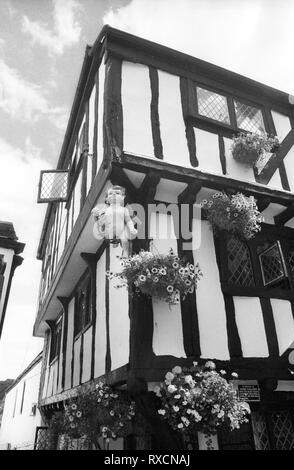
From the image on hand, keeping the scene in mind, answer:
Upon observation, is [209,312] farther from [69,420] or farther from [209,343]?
[69,420]

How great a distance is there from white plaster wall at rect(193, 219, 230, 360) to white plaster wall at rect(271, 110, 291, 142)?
11.7 feet

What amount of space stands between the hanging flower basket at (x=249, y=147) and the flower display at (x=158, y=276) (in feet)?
9.66

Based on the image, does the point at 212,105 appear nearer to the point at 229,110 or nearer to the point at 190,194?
the point at 229,110

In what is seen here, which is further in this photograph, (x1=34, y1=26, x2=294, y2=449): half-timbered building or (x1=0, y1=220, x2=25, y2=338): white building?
(x1=0, y1=220, x2=25, y2=338): white building

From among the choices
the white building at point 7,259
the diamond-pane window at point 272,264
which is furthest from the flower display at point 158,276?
the white building at point 7,259

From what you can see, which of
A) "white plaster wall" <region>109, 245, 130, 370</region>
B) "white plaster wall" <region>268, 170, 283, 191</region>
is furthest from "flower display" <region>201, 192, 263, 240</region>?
"white plaster wall" <region>109, 245, 130, 370</region>

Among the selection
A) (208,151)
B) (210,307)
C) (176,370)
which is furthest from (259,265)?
(176,370)

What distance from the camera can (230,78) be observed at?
7.97 meters

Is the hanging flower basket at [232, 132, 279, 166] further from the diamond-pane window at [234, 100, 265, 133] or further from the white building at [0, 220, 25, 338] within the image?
the white building at [0, 220, 25, 338]

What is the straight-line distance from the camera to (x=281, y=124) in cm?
822

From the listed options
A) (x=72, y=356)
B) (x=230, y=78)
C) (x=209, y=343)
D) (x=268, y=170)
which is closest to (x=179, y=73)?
(x=230, y=78)

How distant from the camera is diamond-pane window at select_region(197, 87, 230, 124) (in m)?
7.41

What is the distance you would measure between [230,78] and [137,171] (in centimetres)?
388

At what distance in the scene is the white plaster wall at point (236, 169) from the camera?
6.92m
